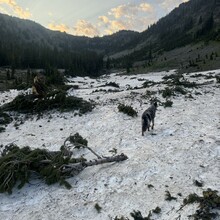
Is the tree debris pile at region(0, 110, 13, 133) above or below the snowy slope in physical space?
above

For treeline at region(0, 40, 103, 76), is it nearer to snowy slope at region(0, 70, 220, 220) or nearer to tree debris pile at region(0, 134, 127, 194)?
snowy slope at region(0, 70, 220, 220)

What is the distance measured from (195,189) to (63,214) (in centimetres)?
461

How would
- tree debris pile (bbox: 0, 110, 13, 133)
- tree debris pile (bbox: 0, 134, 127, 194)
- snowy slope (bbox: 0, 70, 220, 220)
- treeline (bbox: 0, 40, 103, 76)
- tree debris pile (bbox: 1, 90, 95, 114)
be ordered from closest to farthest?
snowy slope (bbox: 0, 70, 220, 220) < tree debris pile (bbox: 0, 134, 127, 194) < tree debris pile (bbox: 0, 110, 13, 133) < tree debris pile (bbox: 1, 90, 95, 114) < treeline (bbox: 0, 40, 103, 76)

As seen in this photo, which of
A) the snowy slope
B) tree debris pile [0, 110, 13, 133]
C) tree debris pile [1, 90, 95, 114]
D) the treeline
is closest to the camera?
the snowy slope

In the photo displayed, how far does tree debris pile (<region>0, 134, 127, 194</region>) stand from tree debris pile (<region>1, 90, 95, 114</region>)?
10.1 metres

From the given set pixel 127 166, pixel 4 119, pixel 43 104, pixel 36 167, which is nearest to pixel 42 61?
pixel 43 104

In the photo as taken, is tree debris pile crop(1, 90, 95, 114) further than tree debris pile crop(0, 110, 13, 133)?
Yes

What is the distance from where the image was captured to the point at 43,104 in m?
22.5

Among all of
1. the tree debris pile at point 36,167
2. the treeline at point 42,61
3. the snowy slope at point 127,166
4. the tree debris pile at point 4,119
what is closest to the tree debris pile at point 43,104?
the tree debris pile at point 4,119

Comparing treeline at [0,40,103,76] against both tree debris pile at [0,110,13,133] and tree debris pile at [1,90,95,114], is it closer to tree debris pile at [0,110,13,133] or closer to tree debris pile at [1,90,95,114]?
tree debris pile at [1,90,95,114]

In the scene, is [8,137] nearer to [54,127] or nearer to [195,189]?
[54,127]

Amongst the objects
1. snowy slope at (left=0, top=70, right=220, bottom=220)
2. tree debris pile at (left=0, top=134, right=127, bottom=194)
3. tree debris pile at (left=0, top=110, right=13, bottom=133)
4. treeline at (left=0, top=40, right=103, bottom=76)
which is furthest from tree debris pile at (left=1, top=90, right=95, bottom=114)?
treeline at (left=0, top=40, right=103, bottom=76)

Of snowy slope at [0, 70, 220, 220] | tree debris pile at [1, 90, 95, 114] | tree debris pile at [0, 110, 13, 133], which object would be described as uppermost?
tree debris pile at [1, 90, 95, 114]

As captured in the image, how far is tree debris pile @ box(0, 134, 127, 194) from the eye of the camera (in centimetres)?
1104
